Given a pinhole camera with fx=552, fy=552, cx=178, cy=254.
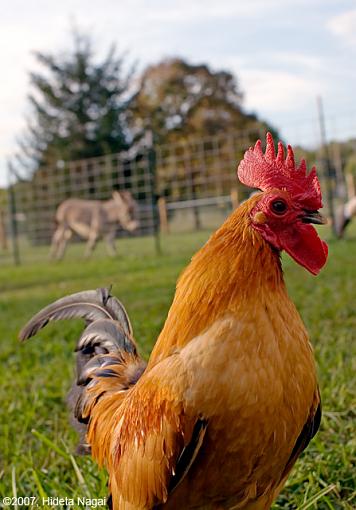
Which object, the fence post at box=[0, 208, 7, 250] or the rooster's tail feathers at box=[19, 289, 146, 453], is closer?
the rooster's tail feathers at box=[19, 289, 146, 453]

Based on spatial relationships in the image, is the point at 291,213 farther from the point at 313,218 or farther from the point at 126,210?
the point at 126,210

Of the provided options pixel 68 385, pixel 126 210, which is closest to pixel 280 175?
pixel 68 385

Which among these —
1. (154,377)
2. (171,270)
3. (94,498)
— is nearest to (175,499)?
(154,377)

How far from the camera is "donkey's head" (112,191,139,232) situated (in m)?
14.1

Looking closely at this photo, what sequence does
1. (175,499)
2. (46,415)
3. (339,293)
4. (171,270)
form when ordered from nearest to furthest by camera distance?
(175,499)
(46,415)
(339,293)
(171,270)

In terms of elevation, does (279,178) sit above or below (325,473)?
above

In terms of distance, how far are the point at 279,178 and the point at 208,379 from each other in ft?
1.92

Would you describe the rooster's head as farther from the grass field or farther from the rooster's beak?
the grass field

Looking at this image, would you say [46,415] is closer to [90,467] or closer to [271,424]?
[90,467]

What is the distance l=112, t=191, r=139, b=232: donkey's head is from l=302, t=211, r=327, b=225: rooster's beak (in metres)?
12.6

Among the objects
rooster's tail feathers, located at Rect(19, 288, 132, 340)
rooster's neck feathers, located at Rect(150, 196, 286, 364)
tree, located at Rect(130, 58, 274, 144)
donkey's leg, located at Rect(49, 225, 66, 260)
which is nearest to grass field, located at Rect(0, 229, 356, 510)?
rooster's tail feathers, located at Rect(19, 288, 132, 340)

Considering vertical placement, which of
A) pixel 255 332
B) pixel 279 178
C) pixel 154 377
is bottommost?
pixel 154 377

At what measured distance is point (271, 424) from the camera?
135 cm

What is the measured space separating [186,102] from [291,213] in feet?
103
